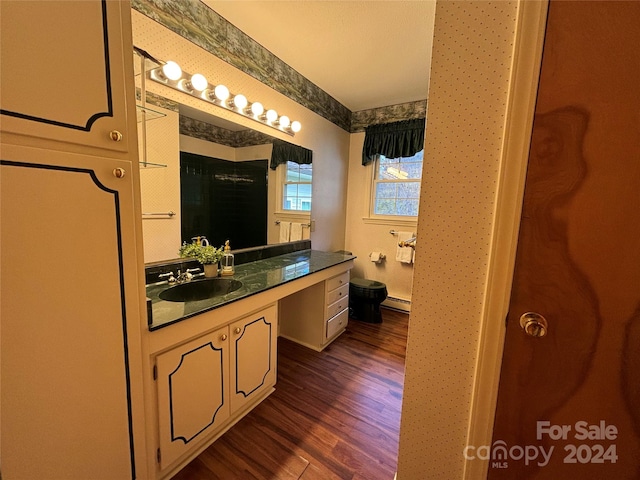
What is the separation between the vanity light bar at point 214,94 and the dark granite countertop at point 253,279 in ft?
3.90

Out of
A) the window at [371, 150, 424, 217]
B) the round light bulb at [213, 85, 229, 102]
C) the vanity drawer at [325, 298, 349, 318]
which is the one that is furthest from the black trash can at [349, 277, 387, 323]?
the round light bulb at [213, 85, 229, 102]

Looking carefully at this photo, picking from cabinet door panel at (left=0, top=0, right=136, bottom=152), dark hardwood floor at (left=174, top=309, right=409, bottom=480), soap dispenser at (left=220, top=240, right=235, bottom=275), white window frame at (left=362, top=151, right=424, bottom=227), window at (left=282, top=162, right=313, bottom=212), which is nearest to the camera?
cabinet door panel at (left=0, top=0, right=136, bottom=152)

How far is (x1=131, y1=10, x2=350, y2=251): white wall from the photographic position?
1.50 metres

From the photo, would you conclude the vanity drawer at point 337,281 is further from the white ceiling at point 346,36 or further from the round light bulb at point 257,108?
the white ceiling at point 346,36

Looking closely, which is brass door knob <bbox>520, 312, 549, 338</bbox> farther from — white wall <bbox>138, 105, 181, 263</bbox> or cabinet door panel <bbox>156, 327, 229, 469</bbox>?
white wall <bbox>138, 105, 181, 263</bbox>

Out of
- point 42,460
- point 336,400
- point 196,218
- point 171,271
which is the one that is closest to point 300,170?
point 196,218

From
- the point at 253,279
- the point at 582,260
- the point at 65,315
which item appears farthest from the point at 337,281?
the point at 65,315

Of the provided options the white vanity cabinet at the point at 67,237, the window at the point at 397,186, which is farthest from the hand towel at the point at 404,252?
the white vanity cabinet at the point at 67,237

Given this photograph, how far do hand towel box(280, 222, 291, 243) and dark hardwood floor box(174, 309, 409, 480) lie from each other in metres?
1.05

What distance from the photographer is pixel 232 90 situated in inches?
76.1

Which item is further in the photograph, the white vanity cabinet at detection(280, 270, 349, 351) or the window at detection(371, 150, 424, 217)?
the window at detection(371, 150, 424, 217)

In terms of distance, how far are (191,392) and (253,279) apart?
71 cm

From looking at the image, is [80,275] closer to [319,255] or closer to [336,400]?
[336,400]

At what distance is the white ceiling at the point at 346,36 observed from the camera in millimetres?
1684
